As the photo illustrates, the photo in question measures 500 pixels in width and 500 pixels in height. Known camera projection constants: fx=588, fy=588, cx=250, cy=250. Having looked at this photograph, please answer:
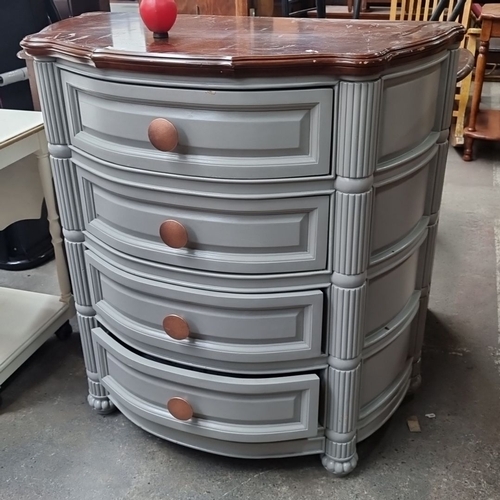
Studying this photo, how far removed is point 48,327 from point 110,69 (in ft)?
3.03

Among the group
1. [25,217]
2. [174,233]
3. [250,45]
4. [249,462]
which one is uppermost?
[250,45]

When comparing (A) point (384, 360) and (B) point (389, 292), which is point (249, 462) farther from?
(B) point (389, 292)

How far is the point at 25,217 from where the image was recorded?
5.49 feet

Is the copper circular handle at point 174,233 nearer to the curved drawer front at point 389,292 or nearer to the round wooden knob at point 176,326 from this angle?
the round wooden knob at point 176,326

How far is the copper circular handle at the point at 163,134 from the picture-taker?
980 mm

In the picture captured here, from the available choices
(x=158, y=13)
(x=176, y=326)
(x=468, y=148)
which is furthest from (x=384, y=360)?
(x=468, y=148)

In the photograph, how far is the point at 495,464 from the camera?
1.31 m

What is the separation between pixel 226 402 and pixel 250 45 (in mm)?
690

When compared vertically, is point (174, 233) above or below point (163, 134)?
below

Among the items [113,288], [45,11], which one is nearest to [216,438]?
[113,288]

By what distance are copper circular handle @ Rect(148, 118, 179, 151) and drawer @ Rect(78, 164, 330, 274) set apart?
0.09 metres

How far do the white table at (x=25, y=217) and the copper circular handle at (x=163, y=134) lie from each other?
1.92 ft

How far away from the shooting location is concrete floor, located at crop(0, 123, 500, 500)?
126cm

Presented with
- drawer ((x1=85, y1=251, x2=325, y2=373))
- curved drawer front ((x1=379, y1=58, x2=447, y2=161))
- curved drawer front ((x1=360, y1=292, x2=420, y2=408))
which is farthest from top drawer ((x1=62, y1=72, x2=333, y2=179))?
curved drawer front ((x1=360, y1=292, x2=420, y2=408))
